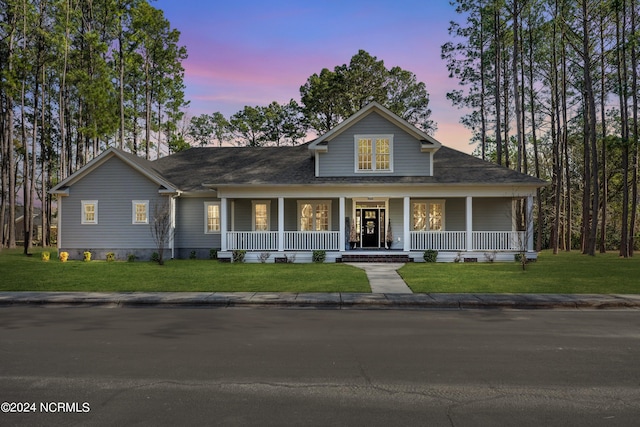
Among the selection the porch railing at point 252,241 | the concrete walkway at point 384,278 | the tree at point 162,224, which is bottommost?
the concrete walkway at point 384,278

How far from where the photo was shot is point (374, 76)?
4225 cm

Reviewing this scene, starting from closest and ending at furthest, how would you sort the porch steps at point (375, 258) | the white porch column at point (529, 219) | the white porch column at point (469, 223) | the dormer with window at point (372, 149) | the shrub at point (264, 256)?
the white porch column at point (529, 219) < the porch steps at point (375, 258) < the white porch column at point (469, 223) < the shrub at point (264, 256) < the dormer with window at point (372, 149)

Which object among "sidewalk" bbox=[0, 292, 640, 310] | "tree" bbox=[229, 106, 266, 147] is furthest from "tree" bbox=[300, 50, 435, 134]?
"sidewalk" bbox=[0, 292, 640, 310]

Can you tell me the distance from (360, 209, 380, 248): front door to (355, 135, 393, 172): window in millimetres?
2440

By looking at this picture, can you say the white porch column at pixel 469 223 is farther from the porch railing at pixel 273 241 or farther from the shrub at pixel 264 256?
the shrub at pixel 264 256

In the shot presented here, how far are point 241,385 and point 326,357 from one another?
1604 mm

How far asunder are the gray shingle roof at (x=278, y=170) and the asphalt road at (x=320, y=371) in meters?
12.6

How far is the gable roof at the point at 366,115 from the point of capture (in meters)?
21.9

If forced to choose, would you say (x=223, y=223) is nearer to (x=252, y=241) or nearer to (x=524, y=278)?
(x=252, y=241)

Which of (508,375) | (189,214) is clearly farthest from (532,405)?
(189,214)

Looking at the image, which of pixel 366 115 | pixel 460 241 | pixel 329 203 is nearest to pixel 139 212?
pixel 329 203

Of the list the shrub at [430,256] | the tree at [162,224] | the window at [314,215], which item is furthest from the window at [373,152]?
the tree at [162,224]

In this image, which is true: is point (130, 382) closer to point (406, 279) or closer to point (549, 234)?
point (406, 279)

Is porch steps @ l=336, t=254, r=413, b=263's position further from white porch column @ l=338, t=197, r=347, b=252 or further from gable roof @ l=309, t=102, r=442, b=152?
gable roof @ l=309, t=102, r=442, b=152
